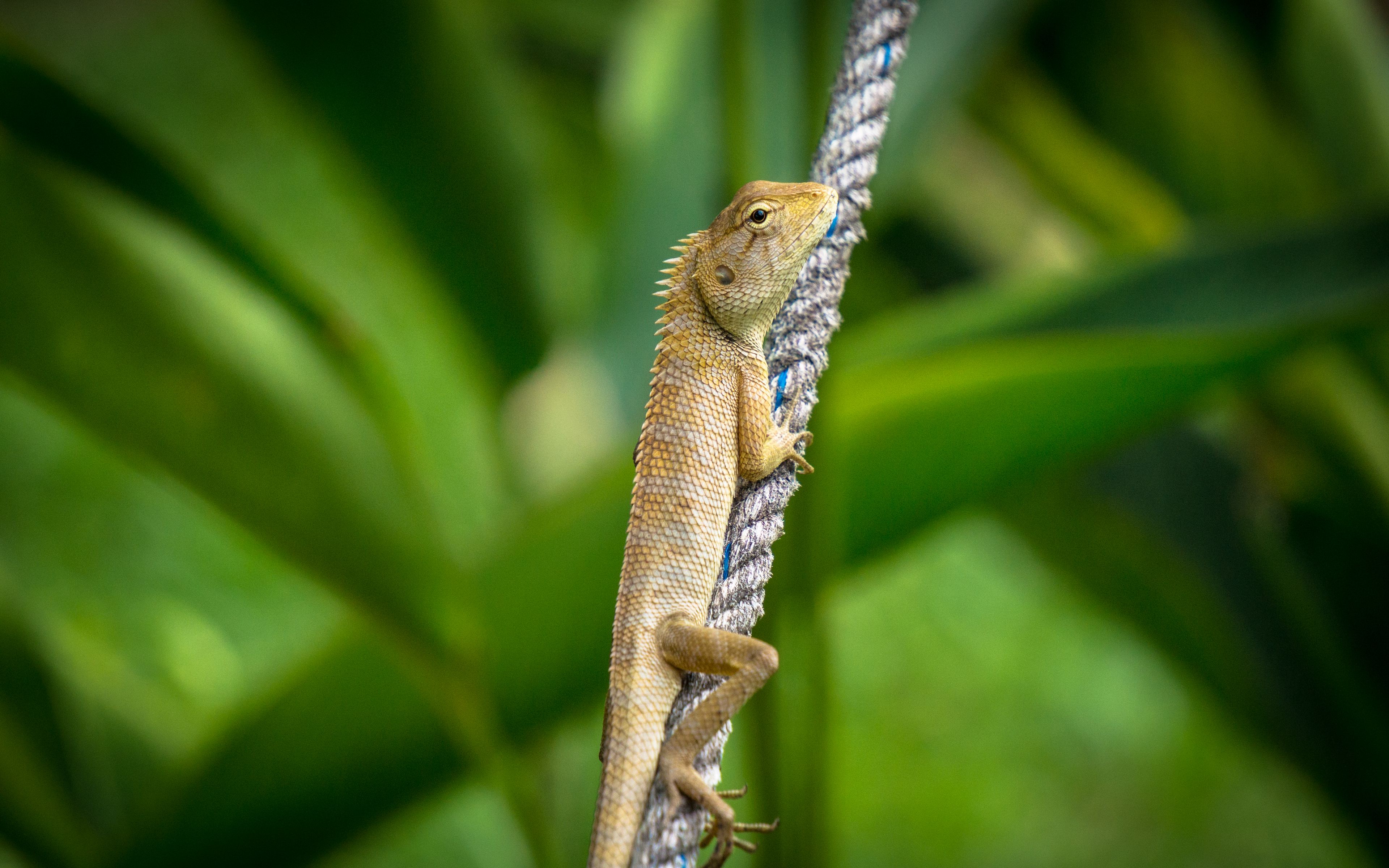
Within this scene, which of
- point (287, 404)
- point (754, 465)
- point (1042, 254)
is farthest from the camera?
point (1042, 254)

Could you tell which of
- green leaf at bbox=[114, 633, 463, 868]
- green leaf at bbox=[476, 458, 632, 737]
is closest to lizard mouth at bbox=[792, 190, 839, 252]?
green leaf at bbox=[476, 458, 632, 737]

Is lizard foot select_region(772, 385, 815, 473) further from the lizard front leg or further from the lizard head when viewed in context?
the lizard head

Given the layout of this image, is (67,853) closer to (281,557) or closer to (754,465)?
(281,557)

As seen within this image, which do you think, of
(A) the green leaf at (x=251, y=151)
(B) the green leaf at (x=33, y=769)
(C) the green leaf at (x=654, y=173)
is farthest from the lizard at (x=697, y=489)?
(A) the green leaf at (x=251, y=151)

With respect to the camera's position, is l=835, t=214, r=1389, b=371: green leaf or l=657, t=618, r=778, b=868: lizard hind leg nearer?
l=657, t=618, r=778, b=868: lizard hind leg

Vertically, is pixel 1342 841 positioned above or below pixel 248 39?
below

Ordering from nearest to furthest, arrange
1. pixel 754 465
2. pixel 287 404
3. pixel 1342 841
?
pixel 754 465 < pixel 287 404 < pixel 1342 841

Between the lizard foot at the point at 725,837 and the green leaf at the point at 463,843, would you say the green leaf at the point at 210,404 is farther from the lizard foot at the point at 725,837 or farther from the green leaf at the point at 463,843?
the green leaf at the point at 463,843

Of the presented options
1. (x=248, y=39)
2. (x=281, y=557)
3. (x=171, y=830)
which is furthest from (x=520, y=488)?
(x=248, y=39)

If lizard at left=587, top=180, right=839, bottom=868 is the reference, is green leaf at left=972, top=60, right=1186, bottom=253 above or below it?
above
